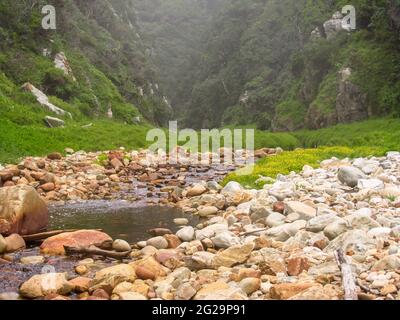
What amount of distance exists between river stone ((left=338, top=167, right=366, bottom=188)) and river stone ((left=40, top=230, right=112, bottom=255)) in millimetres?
7657

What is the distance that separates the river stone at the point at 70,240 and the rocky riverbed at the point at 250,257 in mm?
20

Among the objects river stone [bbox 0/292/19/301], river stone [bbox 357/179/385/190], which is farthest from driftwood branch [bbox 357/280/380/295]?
river stone [bbox 357/179/385/190]

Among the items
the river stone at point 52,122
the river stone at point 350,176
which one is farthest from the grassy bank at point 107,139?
the river stone at point 350,176

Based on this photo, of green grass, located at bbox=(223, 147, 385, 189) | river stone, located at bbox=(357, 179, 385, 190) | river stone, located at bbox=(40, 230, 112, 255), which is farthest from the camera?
green grass, located at bbox=(223, 147, 385, 189)

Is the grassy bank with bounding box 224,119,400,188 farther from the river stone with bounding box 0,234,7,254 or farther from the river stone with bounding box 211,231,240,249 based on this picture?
the river stone with bounding box 0,234,7,254

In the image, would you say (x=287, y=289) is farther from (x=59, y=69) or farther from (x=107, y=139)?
(x=59, y=69)

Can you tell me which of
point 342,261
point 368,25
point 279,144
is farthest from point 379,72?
point 342,261

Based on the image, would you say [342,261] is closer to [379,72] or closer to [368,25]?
[379,72]

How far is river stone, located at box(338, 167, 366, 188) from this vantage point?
46.2 ft

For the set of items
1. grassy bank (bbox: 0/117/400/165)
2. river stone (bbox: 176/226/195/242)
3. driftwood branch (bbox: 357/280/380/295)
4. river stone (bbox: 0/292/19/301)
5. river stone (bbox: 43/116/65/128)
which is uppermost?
river stone (bbox: 43/116/65/128)

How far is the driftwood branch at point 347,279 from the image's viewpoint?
6258 millimetres

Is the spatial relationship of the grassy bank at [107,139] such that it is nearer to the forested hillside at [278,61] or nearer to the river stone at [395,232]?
the forested hillside at [278,61]

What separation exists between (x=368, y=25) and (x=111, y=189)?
46.1 m

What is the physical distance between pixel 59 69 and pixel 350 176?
34530mm
